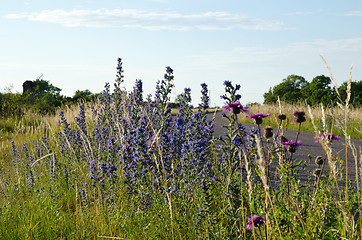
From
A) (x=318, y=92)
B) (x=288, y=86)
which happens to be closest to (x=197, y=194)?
(x=318, y=92)

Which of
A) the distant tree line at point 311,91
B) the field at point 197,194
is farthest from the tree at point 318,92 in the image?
the field at point 197,194

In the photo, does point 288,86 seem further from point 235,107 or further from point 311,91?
point 235,107

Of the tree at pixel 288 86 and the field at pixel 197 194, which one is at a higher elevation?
the tree at pixel 288 86

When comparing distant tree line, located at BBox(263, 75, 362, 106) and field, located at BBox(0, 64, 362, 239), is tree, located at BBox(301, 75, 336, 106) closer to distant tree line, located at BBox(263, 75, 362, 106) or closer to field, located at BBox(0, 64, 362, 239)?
distant tree line, located at BBox(263, 75, 362, 106)

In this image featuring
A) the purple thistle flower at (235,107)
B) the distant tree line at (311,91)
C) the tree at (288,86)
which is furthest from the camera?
the tree at (288,86)

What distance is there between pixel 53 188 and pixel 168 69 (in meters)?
2.23

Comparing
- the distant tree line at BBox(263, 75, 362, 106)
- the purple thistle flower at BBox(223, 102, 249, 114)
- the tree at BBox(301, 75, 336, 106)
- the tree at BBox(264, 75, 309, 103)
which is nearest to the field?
the purple thistle flower at BBox(223, 102, 249, 114)

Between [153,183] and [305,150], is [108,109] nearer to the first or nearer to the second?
[153,183]

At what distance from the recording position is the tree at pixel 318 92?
124 ft

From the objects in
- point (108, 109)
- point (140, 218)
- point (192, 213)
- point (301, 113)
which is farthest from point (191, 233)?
point (108, 109)

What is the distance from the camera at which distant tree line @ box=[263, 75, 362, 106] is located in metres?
37.4

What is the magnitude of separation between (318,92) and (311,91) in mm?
1449

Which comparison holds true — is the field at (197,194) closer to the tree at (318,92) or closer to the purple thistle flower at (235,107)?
the purple thistle flower at (235,107)

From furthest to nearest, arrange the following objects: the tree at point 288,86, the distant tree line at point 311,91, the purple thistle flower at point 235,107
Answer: the tree at point 288,86
the distant tree line at point 311,91
the purple thistle flower at point 235,107
